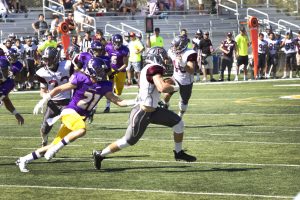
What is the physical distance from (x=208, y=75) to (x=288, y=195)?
76.3ft

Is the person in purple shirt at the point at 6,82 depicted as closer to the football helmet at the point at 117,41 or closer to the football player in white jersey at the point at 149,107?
the football player in white jersey at the point at 149,107

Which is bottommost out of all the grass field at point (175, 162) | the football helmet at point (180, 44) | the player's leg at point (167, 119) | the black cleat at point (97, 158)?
the grass field at point (175, 162)

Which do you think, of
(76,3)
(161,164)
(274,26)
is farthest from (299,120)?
(274,26)

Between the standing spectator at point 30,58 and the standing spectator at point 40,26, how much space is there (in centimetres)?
232

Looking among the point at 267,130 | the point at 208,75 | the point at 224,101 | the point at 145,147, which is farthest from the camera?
the point at 208,75

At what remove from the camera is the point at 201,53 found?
2936 centimetres

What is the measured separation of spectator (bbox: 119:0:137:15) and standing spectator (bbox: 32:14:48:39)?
5006 mm

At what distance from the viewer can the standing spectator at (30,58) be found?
27.8 m

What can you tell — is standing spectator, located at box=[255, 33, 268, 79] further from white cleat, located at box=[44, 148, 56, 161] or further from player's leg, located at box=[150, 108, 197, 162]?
white cleat, located at box=[44, 148, 56, 161]

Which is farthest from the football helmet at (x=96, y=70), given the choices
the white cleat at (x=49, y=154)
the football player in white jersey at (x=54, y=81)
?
the football player in white jersey at (x=54, y=81)

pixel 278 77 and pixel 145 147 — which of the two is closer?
pixel 145 147

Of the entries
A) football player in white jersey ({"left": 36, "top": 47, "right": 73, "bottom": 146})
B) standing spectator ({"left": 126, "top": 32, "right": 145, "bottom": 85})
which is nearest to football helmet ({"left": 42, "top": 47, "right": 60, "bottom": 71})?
football player in white jersey ({"left": 36, "top": 47, "right": 73, "bottom": 146})

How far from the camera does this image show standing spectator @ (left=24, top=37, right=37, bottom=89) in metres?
27.8

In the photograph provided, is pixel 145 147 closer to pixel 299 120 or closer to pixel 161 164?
pixel 161 164
